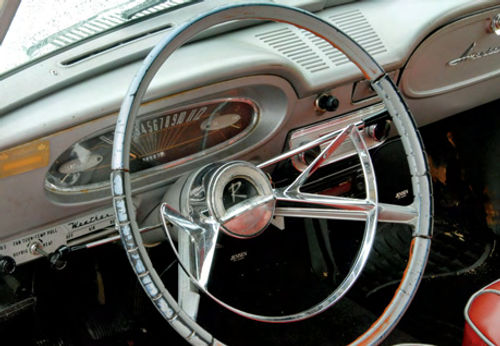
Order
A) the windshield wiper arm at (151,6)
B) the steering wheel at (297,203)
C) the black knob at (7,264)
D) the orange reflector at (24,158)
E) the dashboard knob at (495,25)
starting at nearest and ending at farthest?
the steering wheel at (297,203)
the orange reflector at (24,158)
the black knob at (7,264)
the windshield wiper arm at (151,6)
the dashboard knob at (495,25)

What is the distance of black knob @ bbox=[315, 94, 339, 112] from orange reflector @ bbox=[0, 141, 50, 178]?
690 millimetres

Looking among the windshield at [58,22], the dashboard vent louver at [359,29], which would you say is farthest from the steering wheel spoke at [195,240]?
the dashboard vent louver at [359,29]

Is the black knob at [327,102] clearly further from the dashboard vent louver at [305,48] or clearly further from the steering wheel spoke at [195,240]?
the steering wheel spoke at [195,240]

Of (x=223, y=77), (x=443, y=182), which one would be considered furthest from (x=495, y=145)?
(x=223, y=77)

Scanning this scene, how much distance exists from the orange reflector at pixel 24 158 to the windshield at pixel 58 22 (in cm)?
23

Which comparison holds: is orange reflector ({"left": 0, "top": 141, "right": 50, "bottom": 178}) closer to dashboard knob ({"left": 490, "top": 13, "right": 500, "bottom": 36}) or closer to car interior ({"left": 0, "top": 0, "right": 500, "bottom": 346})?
car interior ({"left": 0, "top": 0, "right": 500, "bottom": 346})

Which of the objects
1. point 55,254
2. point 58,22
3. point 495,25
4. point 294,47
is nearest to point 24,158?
point 55,254

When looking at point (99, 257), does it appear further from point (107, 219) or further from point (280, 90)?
point (280, 90)

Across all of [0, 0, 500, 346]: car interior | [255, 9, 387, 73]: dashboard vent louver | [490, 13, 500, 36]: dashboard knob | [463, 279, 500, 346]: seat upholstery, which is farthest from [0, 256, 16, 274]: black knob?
[490, 13, 500, 36]: dashboard knob

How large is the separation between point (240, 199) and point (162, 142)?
12.0 inches

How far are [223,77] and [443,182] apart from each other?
1196 mm

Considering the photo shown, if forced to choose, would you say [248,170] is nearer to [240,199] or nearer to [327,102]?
[240,199]

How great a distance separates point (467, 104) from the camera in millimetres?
1880

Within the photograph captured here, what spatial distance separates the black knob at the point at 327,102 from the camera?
1.43 meters
